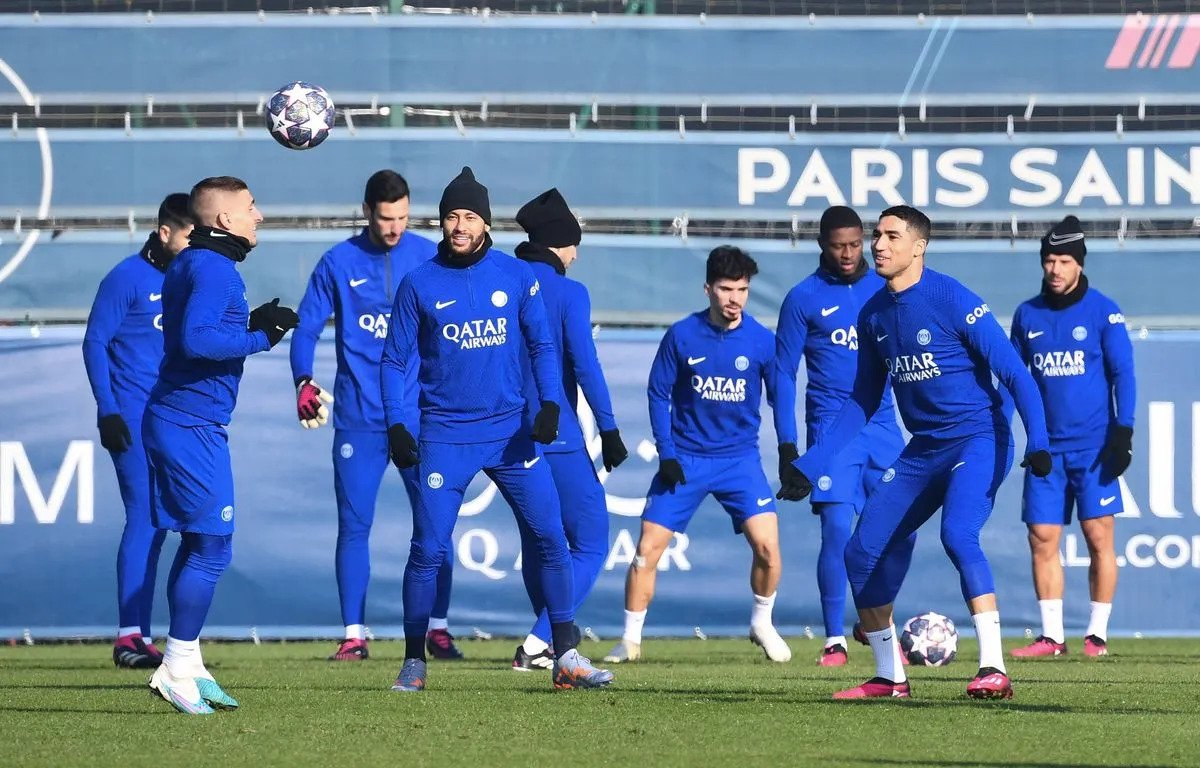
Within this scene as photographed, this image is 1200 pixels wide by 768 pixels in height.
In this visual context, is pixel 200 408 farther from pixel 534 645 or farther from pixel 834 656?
pixel 834 656

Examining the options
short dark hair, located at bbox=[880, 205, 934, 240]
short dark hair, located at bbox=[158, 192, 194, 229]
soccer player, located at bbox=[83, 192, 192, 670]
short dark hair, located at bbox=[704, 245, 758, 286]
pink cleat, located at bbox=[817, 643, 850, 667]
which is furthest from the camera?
short dark hair, located at bbox=[704, 245, 758, 286]

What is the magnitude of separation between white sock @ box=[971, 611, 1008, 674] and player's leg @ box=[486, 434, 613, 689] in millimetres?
1666

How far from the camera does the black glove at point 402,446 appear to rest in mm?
8656

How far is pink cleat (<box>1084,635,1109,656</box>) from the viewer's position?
12062 millimetres

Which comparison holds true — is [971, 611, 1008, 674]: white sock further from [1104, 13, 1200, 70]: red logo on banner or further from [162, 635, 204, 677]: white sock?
[1104, 13, 1200, 70]: red logo on banner

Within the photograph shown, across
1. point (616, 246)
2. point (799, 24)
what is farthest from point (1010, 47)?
point (616, 246)

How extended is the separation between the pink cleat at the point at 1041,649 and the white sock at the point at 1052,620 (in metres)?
0.03

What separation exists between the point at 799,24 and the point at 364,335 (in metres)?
4.08

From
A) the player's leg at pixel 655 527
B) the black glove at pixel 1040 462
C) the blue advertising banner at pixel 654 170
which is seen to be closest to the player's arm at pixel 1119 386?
the blue advertising banner at pixel 654 170

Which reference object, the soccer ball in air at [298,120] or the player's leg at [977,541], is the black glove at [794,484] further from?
the soccer ball in air at [298,120]

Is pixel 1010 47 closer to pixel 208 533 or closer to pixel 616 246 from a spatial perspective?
pixel 616 246

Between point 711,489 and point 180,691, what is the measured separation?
4.33 metres

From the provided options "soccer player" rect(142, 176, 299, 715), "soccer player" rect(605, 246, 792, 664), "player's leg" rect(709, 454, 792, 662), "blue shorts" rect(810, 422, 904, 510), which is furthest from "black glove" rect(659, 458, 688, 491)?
"soccer player" rect(142, 176, 299, 715)

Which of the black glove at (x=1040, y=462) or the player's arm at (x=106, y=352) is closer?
the black glove at (x=1040, y=462)
